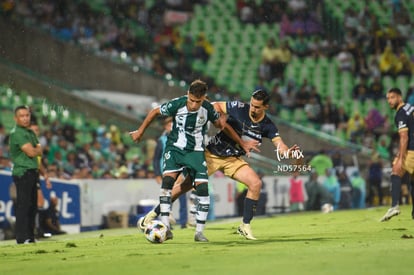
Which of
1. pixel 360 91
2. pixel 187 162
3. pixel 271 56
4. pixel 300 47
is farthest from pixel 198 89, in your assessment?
pixel 300 47

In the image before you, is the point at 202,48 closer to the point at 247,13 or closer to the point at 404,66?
the point at 247,13

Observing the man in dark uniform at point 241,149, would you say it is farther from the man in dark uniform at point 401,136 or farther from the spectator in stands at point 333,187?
the spectator in stands at point 333,187

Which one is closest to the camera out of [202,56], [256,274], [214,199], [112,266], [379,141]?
[256,274]

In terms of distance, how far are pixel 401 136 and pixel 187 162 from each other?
17.3ft

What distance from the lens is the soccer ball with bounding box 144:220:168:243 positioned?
13.3 metres

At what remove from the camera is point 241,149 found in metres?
14.2

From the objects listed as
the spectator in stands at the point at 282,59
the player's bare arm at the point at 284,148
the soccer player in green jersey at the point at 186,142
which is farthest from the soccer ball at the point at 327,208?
the soccer player in green jersey at the point at 186,142

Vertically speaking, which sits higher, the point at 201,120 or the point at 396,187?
the point at 201,120

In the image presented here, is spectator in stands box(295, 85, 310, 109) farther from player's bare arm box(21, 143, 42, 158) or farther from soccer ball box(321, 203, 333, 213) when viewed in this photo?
player's bare arm box(21, 143, 42, 158)

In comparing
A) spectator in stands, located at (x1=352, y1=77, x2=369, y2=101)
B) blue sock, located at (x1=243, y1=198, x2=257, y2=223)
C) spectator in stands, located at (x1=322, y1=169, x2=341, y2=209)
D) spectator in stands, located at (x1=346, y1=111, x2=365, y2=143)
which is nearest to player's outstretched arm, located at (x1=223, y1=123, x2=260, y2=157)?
blue sock, located at (x1=243, y1=198, x2=257, y2=223)

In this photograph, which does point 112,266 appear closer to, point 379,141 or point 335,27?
point 379,141

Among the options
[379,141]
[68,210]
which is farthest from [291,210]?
[68,210]

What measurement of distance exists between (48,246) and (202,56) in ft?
70.5

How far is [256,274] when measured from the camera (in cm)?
890
